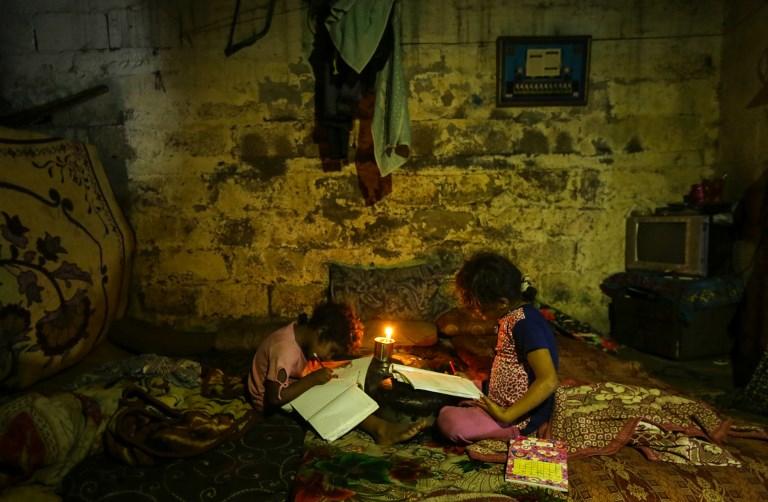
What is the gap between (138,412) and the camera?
Answer: 7.80ft

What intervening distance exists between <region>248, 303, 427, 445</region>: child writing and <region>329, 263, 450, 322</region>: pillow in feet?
3.07

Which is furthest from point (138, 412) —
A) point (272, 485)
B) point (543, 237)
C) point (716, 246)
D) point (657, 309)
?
point (716, 246)

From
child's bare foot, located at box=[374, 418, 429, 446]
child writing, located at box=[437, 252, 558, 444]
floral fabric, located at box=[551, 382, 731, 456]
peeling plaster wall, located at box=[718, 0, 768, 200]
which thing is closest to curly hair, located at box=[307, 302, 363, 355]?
child's bare foot, located at box=[374, 418, 429, 446]

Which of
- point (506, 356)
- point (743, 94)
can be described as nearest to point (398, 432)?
point (506, 356)

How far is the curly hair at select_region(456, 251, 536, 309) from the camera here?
201cm

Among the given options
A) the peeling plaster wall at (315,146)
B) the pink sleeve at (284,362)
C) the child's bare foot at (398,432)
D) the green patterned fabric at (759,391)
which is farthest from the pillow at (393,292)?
the green patterned fabric at (759,391)

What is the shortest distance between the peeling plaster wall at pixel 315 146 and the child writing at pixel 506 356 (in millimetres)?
2009

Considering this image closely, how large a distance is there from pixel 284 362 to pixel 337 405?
0.40 m

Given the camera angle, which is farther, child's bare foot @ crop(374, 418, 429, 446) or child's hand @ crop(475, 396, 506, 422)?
child's bare foot @ crop(374, 418, 429, 446)

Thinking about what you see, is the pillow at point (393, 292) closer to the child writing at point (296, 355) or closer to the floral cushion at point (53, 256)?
the child writing at point (296, 355)

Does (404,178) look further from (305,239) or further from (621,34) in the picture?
(621,34)

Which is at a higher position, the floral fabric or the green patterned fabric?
the floral fabric

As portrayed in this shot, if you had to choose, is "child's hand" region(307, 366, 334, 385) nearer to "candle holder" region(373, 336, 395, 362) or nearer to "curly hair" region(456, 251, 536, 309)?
"candle holder" region(373, 336, 395, 362)

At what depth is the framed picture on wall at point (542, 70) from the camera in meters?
3.89
